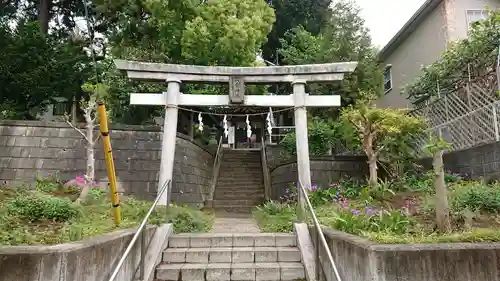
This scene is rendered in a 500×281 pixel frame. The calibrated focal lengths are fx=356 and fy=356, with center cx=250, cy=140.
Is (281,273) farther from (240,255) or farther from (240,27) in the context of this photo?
(240,27)

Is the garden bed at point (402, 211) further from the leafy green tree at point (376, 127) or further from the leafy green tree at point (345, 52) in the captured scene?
the leafy green tree at point (345, 52)

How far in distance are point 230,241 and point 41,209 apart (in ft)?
10.4

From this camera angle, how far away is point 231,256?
5.81 m

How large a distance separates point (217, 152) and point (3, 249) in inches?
525

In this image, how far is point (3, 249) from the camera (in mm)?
3510

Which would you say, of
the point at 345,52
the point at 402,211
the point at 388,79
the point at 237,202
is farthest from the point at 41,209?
the point at 388,79

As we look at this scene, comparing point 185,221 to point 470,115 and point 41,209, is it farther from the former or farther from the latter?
point 470,115

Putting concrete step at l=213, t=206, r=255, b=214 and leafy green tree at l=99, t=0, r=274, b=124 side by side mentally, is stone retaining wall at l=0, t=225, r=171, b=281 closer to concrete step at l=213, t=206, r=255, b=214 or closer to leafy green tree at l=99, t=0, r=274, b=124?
concrete step at l=213, t=206, r=255, b=214

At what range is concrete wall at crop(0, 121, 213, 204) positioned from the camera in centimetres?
1022

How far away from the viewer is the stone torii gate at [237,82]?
359 inches

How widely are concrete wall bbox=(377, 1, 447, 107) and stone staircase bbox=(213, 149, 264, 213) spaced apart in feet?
23.3

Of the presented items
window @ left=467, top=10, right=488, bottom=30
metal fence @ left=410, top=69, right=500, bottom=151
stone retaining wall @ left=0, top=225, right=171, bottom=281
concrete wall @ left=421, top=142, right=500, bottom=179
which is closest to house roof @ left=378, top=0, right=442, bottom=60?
window @ left=467, top=10, right=488, bottom=30

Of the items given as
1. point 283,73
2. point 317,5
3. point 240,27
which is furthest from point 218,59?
point 317,5

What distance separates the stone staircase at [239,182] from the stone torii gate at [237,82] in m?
4.36
